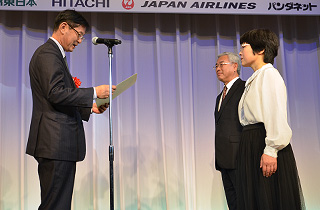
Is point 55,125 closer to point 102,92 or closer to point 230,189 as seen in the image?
point 102,92

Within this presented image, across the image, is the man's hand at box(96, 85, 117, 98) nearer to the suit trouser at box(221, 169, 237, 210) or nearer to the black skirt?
the black skirt

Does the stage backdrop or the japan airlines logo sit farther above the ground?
the japan airlines logo

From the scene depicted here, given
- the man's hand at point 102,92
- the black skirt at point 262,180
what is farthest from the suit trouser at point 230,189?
the man's hand at point 102,92

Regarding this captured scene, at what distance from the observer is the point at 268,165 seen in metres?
1.80

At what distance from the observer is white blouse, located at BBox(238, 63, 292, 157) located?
1.80m

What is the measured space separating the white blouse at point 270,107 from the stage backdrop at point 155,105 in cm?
187

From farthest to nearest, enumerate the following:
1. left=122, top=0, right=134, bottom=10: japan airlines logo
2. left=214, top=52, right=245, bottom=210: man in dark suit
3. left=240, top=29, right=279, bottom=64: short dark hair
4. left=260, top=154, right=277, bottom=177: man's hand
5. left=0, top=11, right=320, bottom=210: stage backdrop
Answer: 1. left=0, top=11, right=320, bottom=210: stage backdrop
2. left=122, top=0, right=134, bottom=10: japan airlines logo
3. left=214, top=52, right=245, bottom=210: man in dark suit
4. left=240, top=29, right=279, bottom=64: short dark hair
5. left=260, top=154, right=277, bottom=177: man's hand

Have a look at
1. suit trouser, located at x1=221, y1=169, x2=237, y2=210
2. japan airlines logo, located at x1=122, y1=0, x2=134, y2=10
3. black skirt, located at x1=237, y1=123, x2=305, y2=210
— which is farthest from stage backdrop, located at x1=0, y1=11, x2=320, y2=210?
black skirt, located at x1=237, y1=123, x2=305, y2=210

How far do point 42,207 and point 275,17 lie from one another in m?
3.39

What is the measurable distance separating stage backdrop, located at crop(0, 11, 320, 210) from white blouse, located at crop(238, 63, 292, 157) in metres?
1.87

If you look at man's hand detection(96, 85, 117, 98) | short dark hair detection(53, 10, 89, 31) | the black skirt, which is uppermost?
short dark hair detection(53, 10, 89, 31)

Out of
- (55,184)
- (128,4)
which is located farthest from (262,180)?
(128,4)

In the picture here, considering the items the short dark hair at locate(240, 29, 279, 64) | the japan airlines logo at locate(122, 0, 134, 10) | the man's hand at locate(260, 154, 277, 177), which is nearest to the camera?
the man's hand at locate(260, 154, 277, 177)

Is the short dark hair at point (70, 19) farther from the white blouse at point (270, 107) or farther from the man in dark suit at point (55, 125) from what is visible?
the white blouse at point (270, 107)
